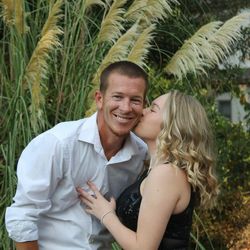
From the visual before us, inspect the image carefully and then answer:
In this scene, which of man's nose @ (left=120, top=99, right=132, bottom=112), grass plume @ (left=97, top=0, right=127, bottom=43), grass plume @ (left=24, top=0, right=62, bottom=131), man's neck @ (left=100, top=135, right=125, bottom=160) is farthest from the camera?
grass plume @ (left=97, top=0, right=127, bottom=43)

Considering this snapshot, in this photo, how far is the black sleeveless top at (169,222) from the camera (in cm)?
287

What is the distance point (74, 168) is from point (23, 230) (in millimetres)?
349

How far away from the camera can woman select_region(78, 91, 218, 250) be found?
2.78 metres

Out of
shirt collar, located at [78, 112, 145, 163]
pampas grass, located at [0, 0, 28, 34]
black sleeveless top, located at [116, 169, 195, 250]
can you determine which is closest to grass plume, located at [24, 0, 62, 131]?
pampas grass, located at [0, 0, 28, 34]

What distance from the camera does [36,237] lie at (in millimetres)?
2814

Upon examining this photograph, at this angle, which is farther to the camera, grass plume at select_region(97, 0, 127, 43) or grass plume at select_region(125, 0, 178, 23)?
grass plume at select_region(125, 0, 178, 23)

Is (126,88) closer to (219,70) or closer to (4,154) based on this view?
(4,154)

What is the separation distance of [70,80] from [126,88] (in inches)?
59.4

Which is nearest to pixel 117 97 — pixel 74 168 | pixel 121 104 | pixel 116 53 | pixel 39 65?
pixel 121 104

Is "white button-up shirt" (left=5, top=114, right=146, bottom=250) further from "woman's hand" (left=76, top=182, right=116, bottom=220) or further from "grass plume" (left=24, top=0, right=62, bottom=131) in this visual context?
"grass plume" (left=24, top=0, right=62, bottom=131)

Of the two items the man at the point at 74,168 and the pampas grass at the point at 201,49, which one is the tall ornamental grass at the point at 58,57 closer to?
the pampas grass at the point at 201,49

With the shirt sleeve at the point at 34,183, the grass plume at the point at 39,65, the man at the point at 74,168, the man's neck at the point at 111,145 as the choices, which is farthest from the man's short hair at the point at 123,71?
the grass plume at the point at 39,65

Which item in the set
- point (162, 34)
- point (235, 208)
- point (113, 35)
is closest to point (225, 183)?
point (235, 208)

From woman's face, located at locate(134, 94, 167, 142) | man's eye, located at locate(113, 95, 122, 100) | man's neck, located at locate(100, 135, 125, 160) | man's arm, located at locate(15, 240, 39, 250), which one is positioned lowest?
man's arm, located at locate(15, 240, 39, 250)
